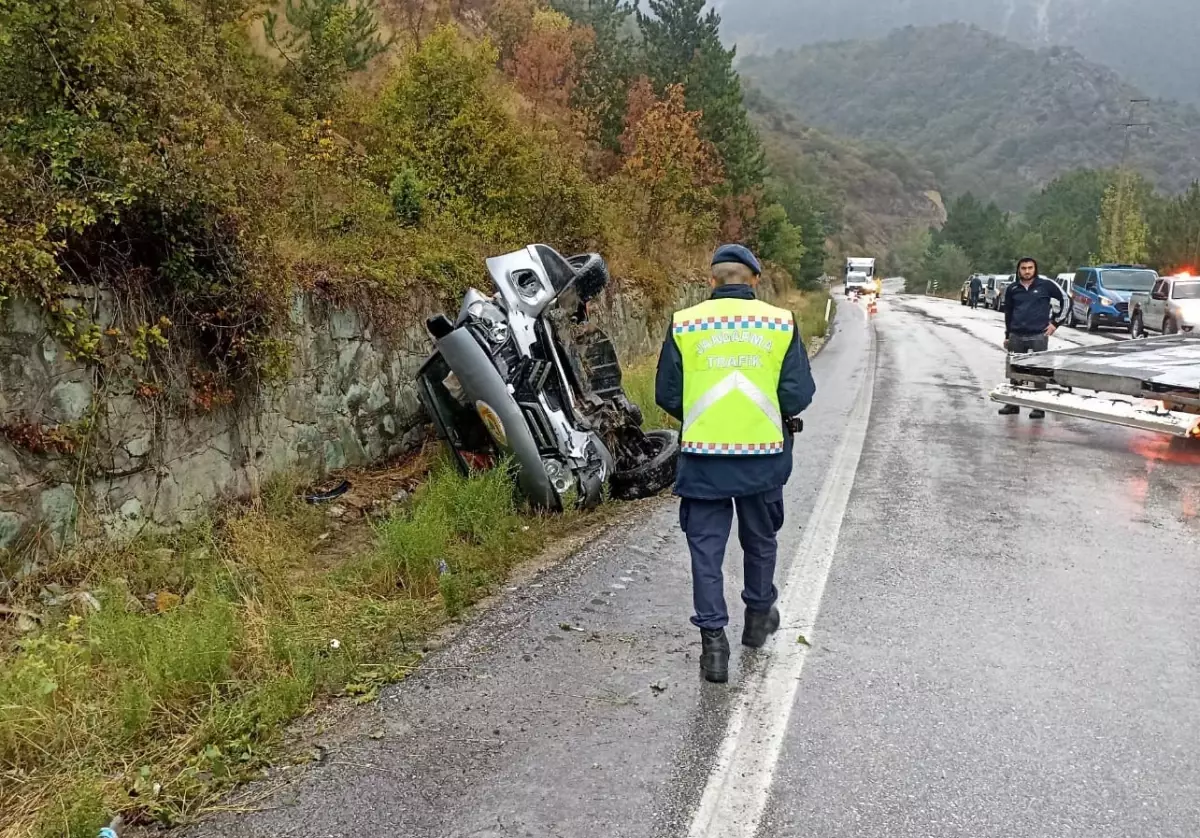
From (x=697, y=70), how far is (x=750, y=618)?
30742 mm

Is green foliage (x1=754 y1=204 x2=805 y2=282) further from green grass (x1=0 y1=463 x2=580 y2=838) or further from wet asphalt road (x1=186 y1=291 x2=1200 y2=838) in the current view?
green grass (x1=0 y1=463 x2=580 y2=838)

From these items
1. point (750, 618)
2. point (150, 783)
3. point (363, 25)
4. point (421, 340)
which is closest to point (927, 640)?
point (750, 618)

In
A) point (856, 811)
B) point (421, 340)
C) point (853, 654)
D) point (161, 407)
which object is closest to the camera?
point (856, 811)

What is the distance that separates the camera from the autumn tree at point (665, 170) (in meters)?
20.1

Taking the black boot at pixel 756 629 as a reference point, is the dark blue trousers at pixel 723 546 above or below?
above

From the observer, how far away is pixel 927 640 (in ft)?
13.5

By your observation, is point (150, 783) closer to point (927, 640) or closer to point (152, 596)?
point (152, 596)

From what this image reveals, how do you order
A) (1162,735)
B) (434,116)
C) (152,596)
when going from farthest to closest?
(434,116), (152,596), (1162,735)

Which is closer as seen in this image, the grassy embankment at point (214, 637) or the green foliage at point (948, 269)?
the grassy embankment at point (214, 637)

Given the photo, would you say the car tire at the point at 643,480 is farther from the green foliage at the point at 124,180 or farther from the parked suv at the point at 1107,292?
the parked suv at the point at 1107,292

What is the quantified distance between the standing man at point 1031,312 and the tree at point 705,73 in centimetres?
2127

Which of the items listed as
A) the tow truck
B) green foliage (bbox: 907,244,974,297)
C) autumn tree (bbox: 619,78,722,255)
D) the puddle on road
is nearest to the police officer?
the puddle on road

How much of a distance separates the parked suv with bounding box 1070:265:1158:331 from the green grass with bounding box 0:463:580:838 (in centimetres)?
2345

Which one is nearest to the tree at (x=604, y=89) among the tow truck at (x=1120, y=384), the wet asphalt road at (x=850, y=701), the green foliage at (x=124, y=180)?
the tow truck at (x=1120, y=384)
